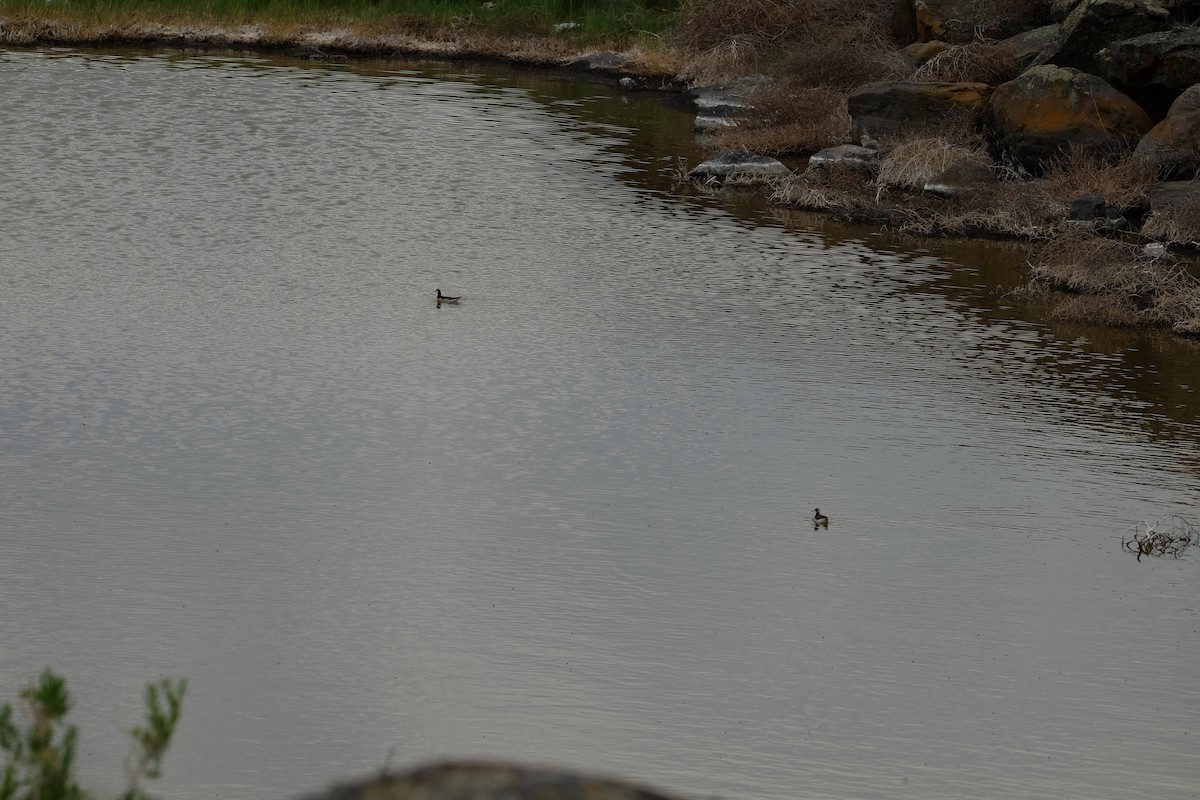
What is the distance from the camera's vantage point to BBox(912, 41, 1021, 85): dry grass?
2586cm

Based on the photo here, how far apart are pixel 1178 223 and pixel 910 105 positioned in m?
5.82

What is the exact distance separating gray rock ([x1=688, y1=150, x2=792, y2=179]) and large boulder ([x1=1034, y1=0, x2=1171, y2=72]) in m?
4.43

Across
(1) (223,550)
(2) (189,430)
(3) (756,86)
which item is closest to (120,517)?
(1) (223,550)

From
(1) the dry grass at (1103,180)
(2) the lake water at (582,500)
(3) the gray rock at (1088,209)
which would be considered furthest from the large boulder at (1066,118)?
(2) the lake water at (582,500)

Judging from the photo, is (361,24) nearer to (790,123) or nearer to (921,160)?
(790,123)

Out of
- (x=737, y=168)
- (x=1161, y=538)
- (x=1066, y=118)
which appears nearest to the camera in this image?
(x=1161, y=538)

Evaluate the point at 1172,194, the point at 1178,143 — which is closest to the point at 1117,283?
the point at 1172,194

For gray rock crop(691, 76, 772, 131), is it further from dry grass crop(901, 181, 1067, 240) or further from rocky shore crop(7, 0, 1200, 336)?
dry grass crop(901, 181, 1067, 240)

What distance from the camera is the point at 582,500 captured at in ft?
36.3

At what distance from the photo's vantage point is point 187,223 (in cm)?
1967

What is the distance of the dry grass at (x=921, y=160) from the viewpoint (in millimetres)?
23344

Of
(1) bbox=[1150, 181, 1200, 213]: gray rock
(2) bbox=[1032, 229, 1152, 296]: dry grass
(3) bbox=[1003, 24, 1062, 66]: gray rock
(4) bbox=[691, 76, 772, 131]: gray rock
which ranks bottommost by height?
(2) bbox=[1032, 229, 1152, 296]: dry grass

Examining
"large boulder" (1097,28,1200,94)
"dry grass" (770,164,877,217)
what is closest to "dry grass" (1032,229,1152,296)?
"dry grass" (770,164,877,217)

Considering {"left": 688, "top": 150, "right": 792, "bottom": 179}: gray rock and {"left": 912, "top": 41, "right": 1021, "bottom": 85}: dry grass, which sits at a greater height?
{"left": 912, "top": 41, "right": 1021, "bottom": 85}: dry grass
